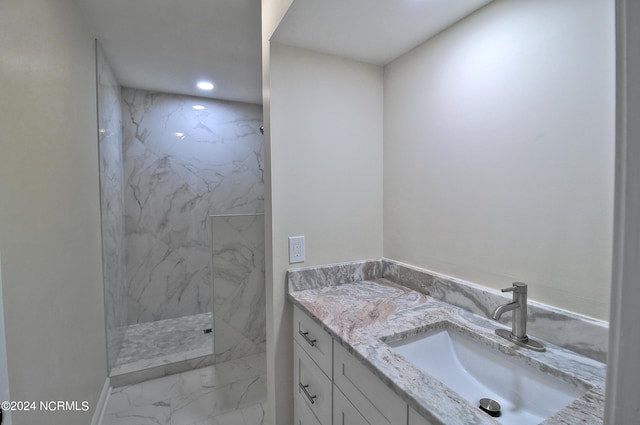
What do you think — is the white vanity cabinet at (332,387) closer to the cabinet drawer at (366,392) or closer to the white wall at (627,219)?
the cabinet drawer at (366,392)

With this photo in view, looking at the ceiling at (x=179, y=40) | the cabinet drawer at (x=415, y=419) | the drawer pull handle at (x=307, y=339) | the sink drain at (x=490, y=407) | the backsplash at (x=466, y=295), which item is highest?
the ceiling at (x=179, y=40)

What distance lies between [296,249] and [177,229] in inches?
91.1

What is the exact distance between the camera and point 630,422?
0.86 feet

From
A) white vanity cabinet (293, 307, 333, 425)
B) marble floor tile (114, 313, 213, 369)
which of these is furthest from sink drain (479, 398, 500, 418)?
marble floor tile (114, 313, 213, 369)

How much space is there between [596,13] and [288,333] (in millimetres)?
1645

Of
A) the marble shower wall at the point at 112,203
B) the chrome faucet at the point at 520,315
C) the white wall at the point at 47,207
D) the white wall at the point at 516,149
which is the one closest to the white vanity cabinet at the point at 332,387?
the chrome faucet at the point at 520,315

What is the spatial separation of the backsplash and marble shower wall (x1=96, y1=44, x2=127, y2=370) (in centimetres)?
168

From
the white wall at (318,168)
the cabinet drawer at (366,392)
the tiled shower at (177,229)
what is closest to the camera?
the cabinet drawer at (366,392)

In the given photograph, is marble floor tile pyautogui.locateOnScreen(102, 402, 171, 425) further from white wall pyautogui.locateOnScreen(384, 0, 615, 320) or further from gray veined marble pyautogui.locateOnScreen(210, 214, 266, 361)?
white wall pyautogui.locateOnScreen(384, 0, 615, 320)

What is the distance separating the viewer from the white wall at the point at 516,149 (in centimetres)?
84

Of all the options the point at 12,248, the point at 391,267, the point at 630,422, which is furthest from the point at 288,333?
the point at 630,422

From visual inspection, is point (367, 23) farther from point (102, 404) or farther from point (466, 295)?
point (102, 404)

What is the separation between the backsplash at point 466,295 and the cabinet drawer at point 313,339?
162mm

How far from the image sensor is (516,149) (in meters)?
1.04
